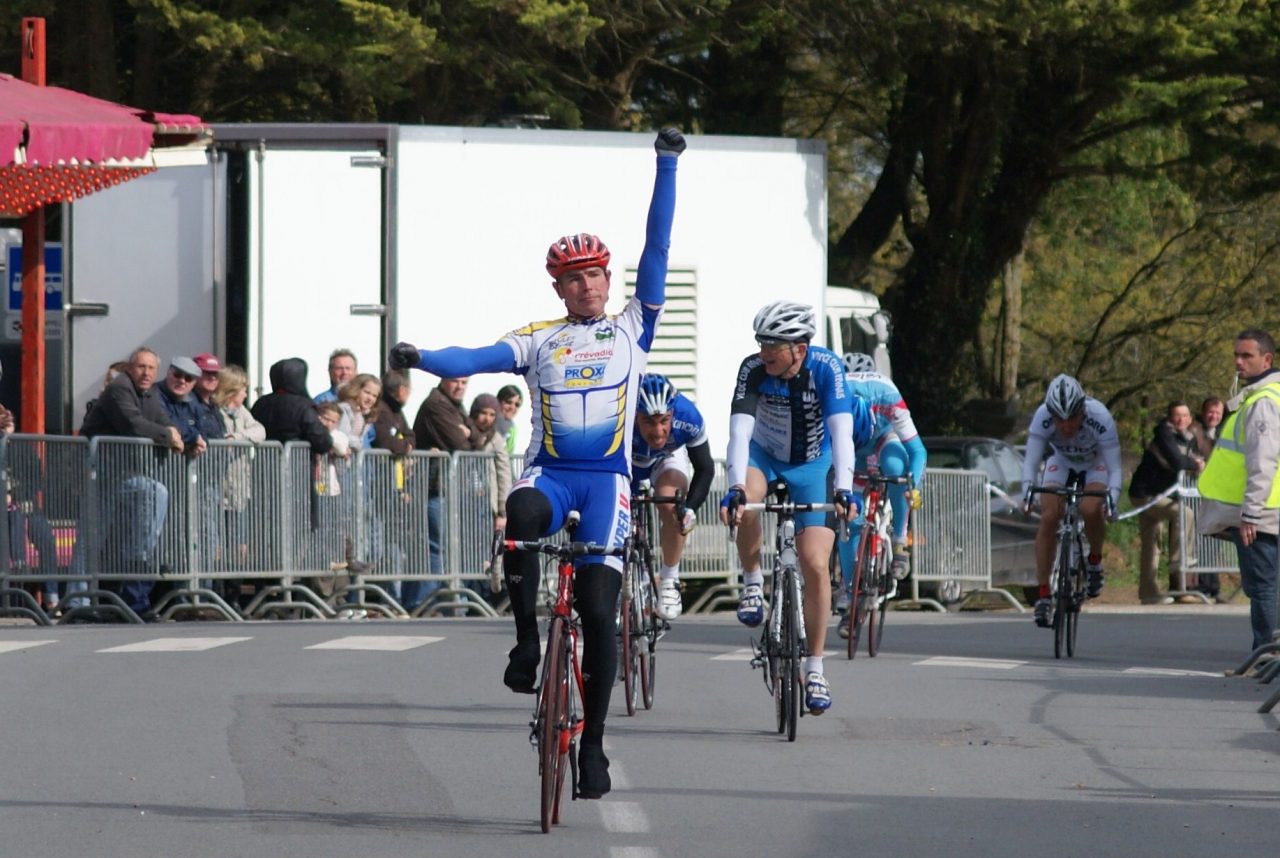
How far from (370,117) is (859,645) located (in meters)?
14.2

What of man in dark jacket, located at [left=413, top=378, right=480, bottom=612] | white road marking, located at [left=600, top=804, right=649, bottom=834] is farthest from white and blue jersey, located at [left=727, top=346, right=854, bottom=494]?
man in dark jacket, located at [left=413, top=378, right=480, bottom=612]

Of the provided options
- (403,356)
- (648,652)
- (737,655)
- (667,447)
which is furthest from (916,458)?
(403,356)

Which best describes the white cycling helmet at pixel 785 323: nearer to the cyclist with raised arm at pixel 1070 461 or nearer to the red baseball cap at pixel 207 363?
the cyclist with raised arm at pixel 1070 461

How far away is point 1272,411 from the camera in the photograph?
13820 millimetres

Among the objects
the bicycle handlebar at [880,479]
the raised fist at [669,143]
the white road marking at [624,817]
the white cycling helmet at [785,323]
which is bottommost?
the white road marking at [624,817]

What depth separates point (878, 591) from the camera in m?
14.7

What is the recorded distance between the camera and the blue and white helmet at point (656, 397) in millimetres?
12086

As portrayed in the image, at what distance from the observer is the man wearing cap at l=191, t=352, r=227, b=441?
1788 cm

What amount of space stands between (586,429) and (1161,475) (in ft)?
57.0

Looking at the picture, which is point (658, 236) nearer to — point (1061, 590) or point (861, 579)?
point (861, 579)

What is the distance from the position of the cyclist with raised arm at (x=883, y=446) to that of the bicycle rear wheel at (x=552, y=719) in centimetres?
623

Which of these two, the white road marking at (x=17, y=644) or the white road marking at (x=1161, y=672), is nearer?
the white road marking at (x=1161, y=672)

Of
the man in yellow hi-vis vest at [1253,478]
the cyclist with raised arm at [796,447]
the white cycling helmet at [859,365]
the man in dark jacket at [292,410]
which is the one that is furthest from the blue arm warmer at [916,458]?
the man in dark jacket at [292,410]

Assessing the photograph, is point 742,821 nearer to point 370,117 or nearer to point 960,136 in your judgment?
point 370,117
